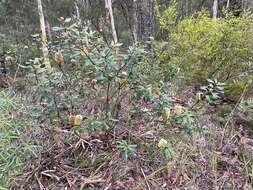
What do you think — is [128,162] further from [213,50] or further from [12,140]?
[213,50]

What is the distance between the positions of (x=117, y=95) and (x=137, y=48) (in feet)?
1.65

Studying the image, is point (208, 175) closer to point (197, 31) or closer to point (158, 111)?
point (158, 111)

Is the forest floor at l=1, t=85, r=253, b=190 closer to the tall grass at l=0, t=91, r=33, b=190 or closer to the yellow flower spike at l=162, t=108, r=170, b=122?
the tall grass at l=0, t=91, r=33, b=190

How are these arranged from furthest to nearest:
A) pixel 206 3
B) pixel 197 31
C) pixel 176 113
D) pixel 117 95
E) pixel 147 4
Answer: pixel 206 3, pixel 147 4, pixel 197 31, pixel 117 95, pixel 176 113

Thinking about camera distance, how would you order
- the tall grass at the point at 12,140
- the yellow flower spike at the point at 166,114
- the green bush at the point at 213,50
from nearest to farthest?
the tall grass at the point at 12,140 < the yellow flower spike at the point at 166,114 < the green bush at the point at 213,50

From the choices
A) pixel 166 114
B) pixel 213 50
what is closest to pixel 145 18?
pixel 213 50

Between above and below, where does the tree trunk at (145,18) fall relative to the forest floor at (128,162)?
above

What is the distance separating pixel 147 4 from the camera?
576cm

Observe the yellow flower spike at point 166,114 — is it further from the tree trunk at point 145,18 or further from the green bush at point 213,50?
the tree trunk at point 145,18

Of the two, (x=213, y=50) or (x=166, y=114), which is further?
(x=213, y=50)

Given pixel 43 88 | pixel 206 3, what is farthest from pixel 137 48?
pixel 206 3

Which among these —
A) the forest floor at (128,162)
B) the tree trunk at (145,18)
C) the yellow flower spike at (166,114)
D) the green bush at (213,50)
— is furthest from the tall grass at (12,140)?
the tree trunk at (145,18)

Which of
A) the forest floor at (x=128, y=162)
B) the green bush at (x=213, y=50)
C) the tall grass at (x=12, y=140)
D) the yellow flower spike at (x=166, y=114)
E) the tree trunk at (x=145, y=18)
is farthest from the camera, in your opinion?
the tree trunk at (x=145, y=18)

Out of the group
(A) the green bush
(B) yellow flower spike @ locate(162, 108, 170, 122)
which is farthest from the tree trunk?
(B) yellow flower spike @ locate(162, 108, 170, 122)
